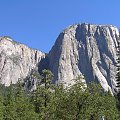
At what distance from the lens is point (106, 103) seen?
61.8m

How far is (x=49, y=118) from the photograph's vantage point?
175 ft

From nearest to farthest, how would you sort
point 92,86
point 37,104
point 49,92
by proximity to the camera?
point 92,86 → point 49,92 → point 37,104

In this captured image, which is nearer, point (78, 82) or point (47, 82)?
point (78, 82)

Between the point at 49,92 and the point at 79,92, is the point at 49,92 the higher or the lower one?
the higher one

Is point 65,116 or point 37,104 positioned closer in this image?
point 65,116

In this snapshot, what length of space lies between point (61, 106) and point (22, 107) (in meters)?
15.0

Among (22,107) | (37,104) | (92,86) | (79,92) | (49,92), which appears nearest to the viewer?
(79,92)

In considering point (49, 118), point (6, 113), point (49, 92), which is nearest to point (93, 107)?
point (49, 118)

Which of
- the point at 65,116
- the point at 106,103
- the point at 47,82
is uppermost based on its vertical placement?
the point at 47,82

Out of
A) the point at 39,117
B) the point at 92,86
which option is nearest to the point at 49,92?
the point at 39,117

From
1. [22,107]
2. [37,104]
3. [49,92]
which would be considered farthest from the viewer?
[37,104]

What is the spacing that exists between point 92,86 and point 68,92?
427cm

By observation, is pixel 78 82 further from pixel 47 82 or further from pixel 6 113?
pixel 47 82

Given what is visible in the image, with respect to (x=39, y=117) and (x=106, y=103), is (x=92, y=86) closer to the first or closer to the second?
(x=39, y=117)
